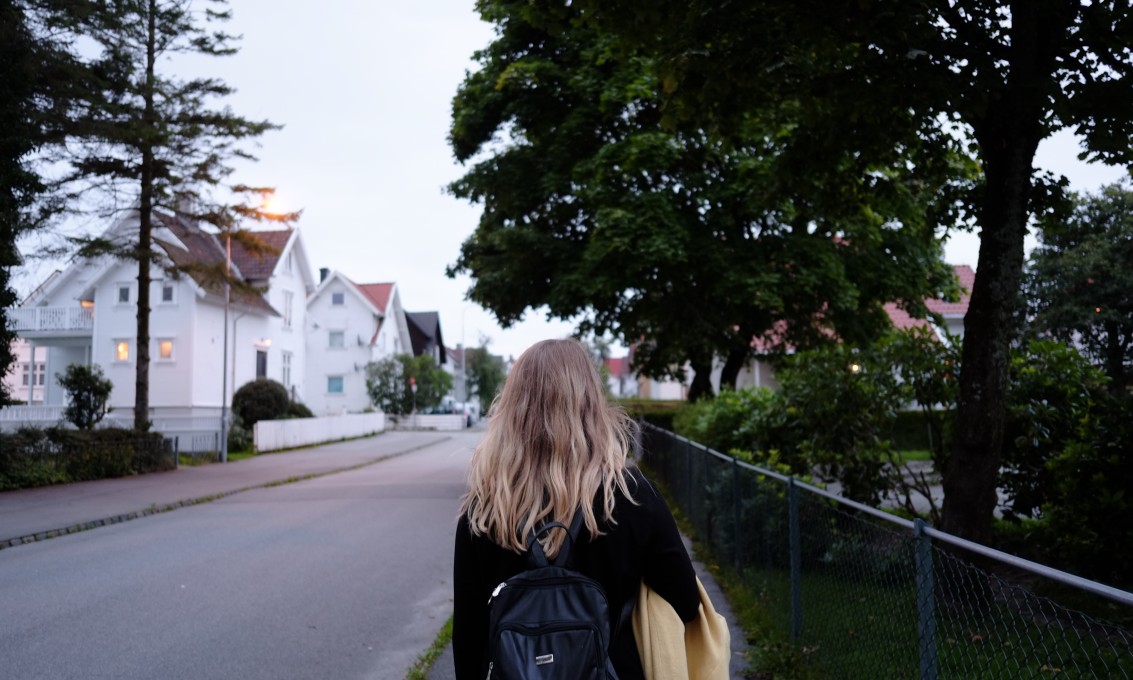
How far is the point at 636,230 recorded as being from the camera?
17.5m

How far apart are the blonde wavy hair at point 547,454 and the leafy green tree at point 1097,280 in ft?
21.1

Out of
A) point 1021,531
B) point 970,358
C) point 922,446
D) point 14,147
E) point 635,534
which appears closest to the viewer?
point 635,534

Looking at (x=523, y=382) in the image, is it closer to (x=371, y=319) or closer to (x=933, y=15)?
(x=933, y=15)

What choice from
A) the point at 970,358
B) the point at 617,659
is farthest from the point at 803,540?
the point at 617,659

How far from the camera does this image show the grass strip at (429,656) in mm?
5793

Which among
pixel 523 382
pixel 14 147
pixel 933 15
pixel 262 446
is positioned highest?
pixel 14 147

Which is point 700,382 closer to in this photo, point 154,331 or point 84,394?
point 84,394

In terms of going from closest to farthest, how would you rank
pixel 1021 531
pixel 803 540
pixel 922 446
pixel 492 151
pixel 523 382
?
pixel 523 382 → pixel 803 540 → pixel 1021 531 → pixel 492 151 → pixel 922 446

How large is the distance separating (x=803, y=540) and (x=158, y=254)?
20.6 m

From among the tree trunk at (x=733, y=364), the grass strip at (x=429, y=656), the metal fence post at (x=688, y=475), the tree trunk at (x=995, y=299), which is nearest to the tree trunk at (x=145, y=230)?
the tree trunk at (x=733, y=364)

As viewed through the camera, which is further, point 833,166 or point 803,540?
point 833,166

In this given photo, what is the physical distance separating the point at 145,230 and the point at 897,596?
22.4 m

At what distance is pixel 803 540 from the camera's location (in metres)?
5.77

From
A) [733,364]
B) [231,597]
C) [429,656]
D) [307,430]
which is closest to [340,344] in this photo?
[307,430]
